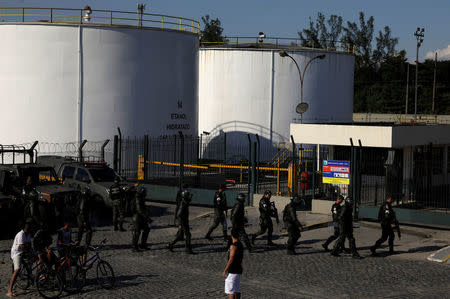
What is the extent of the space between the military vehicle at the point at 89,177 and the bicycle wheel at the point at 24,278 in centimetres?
902

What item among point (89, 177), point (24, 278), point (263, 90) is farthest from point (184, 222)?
point (263, 90)

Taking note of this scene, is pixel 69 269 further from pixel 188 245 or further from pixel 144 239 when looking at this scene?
pixel 188 245

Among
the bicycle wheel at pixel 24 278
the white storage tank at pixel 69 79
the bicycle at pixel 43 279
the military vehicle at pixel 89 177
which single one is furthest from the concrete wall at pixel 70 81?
the bicycle at pixel 43 279

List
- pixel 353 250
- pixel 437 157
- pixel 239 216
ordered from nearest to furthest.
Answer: pixel 353 250
pixel 239 216
pixel 437 157

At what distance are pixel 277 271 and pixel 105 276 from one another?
160 inches

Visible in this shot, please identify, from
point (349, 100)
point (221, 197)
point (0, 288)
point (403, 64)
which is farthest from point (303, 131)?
point (403, 64)

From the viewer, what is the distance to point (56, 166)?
24.4m

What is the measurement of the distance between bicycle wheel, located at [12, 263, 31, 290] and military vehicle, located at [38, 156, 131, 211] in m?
9.02

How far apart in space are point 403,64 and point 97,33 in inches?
2794

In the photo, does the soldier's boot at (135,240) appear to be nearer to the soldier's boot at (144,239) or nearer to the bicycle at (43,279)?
the soldier's boot at (144,239)

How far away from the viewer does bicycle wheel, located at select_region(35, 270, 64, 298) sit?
12.5m

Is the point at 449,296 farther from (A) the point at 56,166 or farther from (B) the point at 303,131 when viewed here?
(A) the point at 56,166

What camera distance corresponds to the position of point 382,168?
2386 centimetres

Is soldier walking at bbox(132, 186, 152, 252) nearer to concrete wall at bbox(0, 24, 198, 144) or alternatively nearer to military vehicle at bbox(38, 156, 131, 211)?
military vehicle at bbox(38, 156, 131, 211)
